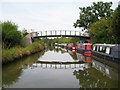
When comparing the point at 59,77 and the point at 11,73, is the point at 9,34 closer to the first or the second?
the point at 11,73

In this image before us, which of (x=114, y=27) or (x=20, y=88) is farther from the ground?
(x=114, y=27)

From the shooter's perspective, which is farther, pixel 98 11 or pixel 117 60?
pixel 98 11

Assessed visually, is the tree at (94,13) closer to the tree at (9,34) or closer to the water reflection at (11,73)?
the tree at (9,34)

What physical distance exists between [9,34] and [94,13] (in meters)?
34.9

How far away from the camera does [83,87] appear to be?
11.6 metres

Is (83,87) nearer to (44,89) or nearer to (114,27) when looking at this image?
(44,89)

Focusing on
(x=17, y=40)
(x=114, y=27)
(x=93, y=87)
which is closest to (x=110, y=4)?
(x=17, y=40)

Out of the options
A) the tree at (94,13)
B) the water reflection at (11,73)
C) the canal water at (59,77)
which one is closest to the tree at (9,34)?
the water reflection at (11,73)

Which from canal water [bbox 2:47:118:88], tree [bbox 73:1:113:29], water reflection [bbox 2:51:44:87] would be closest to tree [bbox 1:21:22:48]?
water reflection [bbox 2:51:44:87]

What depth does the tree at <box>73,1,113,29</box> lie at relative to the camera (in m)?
62.6

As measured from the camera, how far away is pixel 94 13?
64312 millimetres

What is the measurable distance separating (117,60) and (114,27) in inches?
180

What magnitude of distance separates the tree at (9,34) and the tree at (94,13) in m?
31.3

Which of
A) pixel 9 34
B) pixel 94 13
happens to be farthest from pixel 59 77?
pixel 94 13
